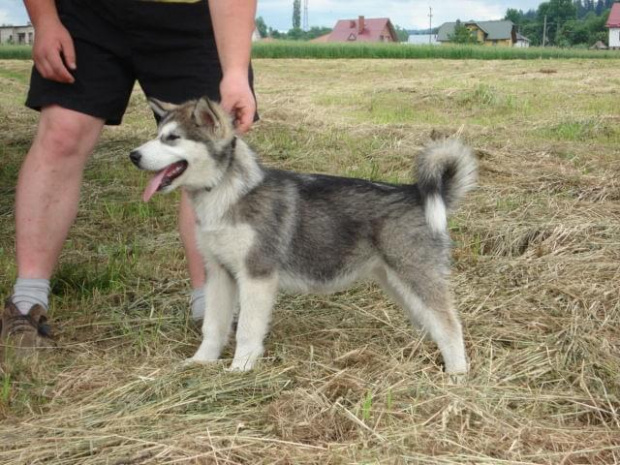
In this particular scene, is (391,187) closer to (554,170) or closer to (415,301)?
(415,301)

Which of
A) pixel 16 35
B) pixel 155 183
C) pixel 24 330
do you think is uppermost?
pixel 16 35

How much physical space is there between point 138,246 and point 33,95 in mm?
1485

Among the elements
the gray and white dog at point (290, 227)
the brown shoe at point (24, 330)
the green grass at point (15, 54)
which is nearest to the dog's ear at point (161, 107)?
the gray and white dog at point (290, 227)

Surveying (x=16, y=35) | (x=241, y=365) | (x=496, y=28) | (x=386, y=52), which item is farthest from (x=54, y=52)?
(x=496, y=28)

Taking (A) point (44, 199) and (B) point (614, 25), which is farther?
(B) point (614, 25)

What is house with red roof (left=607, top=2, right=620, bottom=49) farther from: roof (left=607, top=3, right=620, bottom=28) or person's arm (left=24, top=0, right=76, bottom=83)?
person's arm (left=24, top=0, right=76, bottom=83)

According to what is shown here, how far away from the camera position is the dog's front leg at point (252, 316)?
334 centimetres

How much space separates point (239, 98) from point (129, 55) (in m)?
0.81

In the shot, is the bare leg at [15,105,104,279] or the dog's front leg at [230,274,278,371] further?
the bare leg at [15,105,104,279]

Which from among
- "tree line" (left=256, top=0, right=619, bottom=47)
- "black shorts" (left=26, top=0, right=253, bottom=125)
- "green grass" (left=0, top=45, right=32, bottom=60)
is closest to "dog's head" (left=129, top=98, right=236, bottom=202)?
"black shorts" (left=26, top=0, right=253, bottom=125)

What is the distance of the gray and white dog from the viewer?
3326 millimetres

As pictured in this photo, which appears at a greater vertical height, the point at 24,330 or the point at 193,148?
the point at 193,148

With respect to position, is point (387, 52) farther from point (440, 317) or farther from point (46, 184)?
point (440, 317)

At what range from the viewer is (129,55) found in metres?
3.83
